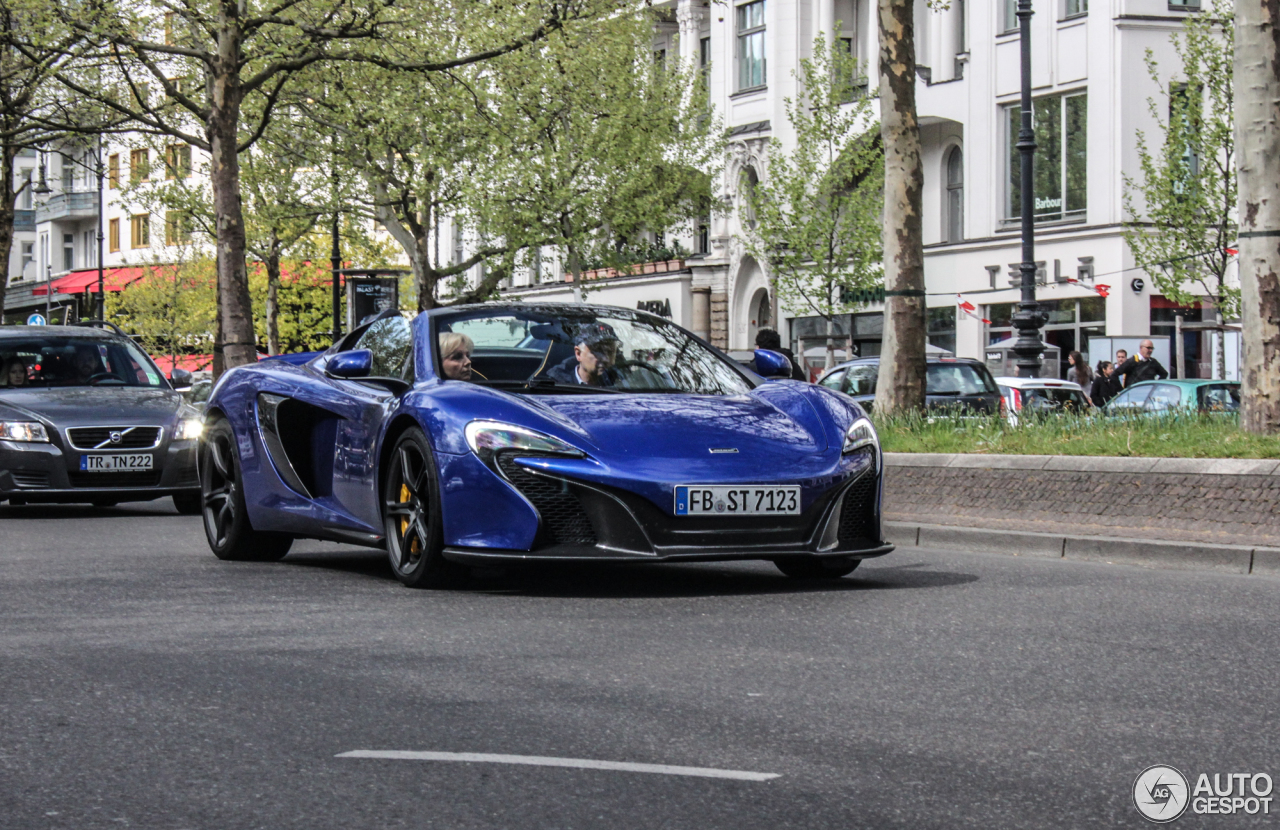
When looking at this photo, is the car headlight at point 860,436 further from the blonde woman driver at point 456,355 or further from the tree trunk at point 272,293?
the tree trunk at point 272,293

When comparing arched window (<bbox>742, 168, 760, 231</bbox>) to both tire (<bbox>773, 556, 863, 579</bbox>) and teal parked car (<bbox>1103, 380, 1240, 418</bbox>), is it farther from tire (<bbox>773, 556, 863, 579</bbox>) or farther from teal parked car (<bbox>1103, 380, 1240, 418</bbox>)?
tire (<bbox>773, 556, 863, 579</bbox>)

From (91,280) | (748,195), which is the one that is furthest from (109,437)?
(91,280)

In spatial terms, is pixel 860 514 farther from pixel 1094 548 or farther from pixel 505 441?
pixel 1094 548

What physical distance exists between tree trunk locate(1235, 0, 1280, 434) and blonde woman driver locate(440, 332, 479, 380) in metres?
6.07

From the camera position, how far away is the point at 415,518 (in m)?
8.44

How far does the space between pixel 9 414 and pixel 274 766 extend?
10.9 m

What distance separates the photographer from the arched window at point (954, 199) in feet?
143

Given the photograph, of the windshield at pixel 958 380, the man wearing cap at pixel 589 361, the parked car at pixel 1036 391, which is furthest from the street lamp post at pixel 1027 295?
the man wearing cap at pixel 589 361

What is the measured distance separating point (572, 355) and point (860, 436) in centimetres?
143

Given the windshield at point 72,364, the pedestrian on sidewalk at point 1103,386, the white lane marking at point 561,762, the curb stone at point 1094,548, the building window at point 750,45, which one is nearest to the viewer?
the white lane marking at point 561,762

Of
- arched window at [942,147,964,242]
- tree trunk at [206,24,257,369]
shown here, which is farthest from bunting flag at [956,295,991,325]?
tree trunk at [206,24,257,369]

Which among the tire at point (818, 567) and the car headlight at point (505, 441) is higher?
the car headlight at point (505, 441)

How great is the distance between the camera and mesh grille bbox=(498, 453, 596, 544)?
307 inches

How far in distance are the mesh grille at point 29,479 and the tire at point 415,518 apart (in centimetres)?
669
